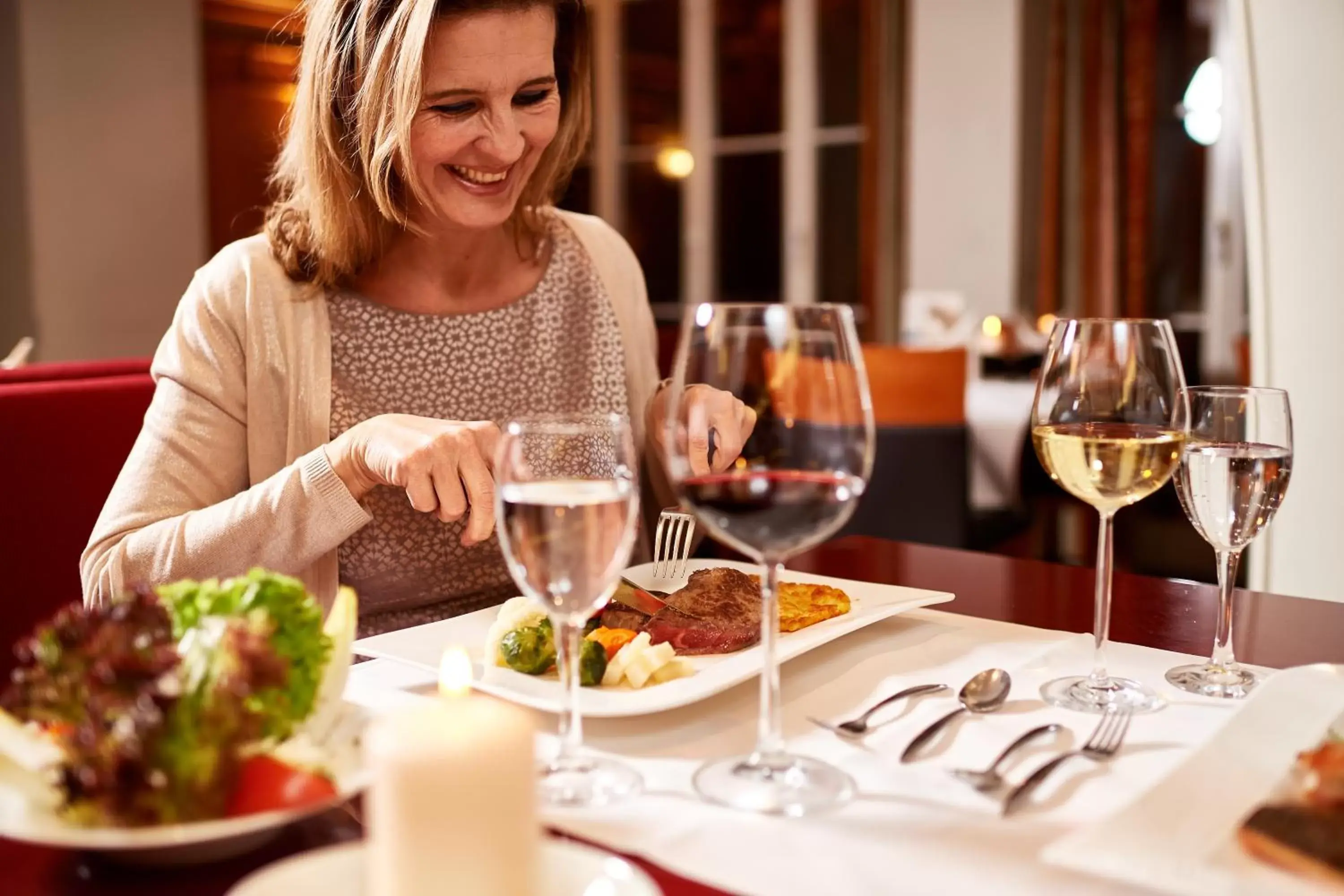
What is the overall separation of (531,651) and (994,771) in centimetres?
36

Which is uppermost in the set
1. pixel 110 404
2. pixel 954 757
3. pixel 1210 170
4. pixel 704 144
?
pixel 704 144

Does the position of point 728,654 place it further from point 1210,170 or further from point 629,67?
point 629,67

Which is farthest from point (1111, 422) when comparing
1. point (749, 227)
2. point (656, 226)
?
point (656, 226)

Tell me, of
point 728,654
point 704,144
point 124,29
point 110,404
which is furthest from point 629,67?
point 728,654

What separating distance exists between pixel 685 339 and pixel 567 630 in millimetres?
185

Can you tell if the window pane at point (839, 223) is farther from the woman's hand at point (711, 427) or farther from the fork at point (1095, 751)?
the woman's hand at point (711, 427)

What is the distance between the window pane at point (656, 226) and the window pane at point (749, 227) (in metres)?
0.35

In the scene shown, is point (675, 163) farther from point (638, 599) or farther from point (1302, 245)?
point (638, 599)

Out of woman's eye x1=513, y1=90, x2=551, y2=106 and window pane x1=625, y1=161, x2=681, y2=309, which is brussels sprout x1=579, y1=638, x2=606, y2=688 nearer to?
woman's eye x1=513, y1=90, x2=551, y2=106

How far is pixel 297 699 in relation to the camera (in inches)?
26.2

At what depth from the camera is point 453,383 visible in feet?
5.50

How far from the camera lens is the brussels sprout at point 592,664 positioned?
0.88m

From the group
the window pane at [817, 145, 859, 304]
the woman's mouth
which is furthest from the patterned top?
the window pane at [817, 145, 859, 304]

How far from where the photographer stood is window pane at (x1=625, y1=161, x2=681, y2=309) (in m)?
7.86
